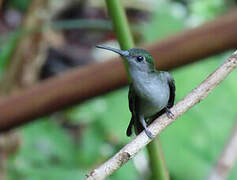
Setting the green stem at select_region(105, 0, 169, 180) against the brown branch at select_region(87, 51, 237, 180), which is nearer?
the brown branch at select_region(87, 51, 237, 180)

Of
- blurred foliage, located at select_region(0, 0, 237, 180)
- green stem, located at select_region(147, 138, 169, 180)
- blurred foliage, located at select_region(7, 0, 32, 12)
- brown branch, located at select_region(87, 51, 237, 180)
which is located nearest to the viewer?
brown branch, located at select_region(87, 51, 237, 180)

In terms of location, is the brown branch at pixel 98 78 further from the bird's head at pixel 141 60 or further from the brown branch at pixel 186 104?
the brown branch at pixel 186 104

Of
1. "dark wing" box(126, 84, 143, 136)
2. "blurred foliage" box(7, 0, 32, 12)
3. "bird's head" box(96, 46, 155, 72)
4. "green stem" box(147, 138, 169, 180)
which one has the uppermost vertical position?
"blurred foliage" box(7, 0, 32, 12)

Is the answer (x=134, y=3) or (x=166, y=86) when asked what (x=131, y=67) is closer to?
(x=166, y=86)

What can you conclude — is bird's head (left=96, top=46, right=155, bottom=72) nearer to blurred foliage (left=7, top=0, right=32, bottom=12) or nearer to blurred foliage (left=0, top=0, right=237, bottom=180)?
blurred foliage (left=0, top=0, right=237, bottom=180)

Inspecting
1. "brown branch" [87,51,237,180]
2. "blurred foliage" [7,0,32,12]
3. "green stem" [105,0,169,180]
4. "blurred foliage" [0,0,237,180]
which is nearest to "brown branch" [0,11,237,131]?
"green stem" [105,0,169,180]

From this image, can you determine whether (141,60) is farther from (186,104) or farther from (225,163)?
(186,104)

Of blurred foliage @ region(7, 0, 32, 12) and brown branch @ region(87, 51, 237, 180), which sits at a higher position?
blurred foliage @ region(7, 0, 32, 12)
